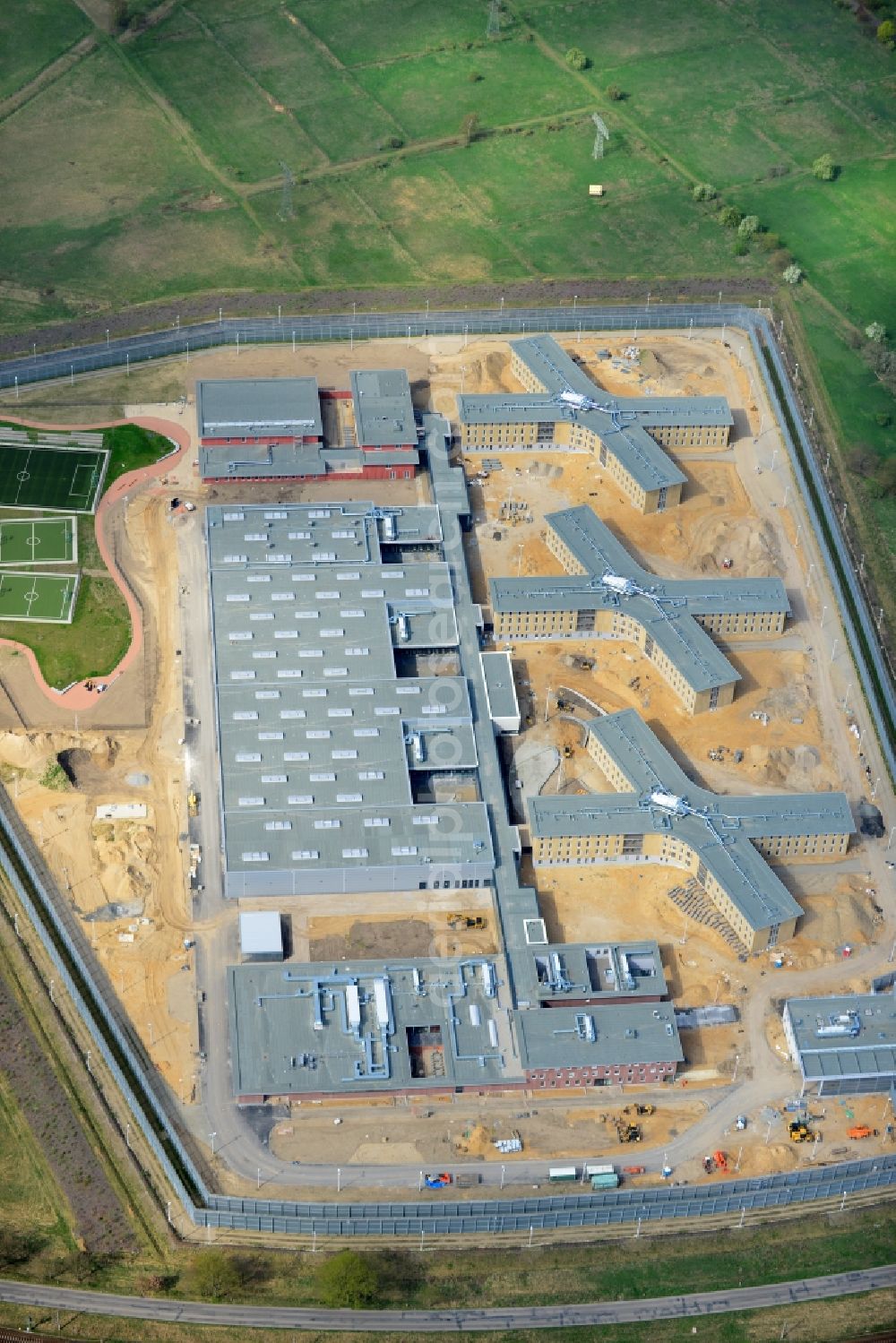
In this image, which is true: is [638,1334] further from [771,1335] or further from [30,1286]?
[30,1286]

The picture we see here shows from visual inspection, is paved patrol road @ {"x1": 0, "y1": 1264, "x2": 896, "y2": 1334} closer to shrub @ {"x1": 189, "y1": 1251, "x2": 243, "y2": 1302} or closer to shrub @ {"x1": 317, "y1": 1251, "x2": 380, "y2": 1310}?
shrub @ {"x1": 189, "y1": 1251, "x2": 243, "y2": 1302}

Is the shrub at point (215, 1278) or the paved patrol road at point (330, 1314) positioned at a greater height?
the shrub at point (215, 1278)

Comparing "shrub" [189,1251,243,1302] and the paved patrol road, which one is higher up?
"shrub" [189,1251,243,1302]

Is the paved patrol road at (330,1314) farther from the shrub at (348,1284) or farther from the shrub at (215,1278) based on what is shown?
the shrub at (348,1284)

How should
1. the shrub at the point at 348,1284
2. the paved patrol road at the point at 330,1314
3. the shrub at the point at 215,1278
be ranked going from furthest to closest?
the shrub at the point at 215,1278 < the paved patrol road at the point at 330,1314 < the shrub at the point at 348,1284

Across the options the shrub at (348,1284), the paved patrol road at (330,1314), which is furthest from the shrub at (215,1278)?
the shrub at (348,1284)

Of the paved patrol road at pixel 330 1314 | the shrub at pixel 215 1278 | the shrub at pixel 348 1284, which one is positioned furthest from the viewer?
the shrub at pixel 215 1278

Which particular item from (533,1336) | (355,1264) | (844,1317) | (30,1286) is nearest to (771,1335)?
(844,1317)

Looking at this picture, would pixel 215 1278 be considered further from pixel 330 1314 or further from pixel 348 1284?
pixel 348 1284

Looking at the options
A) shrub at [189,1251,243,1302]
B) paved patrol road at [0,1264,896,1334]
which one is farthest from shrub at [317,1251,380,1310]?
shrub at [189,1251,243,1302]

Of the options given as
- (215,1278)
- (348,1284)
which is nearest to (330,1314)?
(348,1284)

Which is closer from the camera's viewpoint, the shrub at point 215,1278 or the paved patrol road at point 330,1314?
the paved patrol road at point 330,1314
